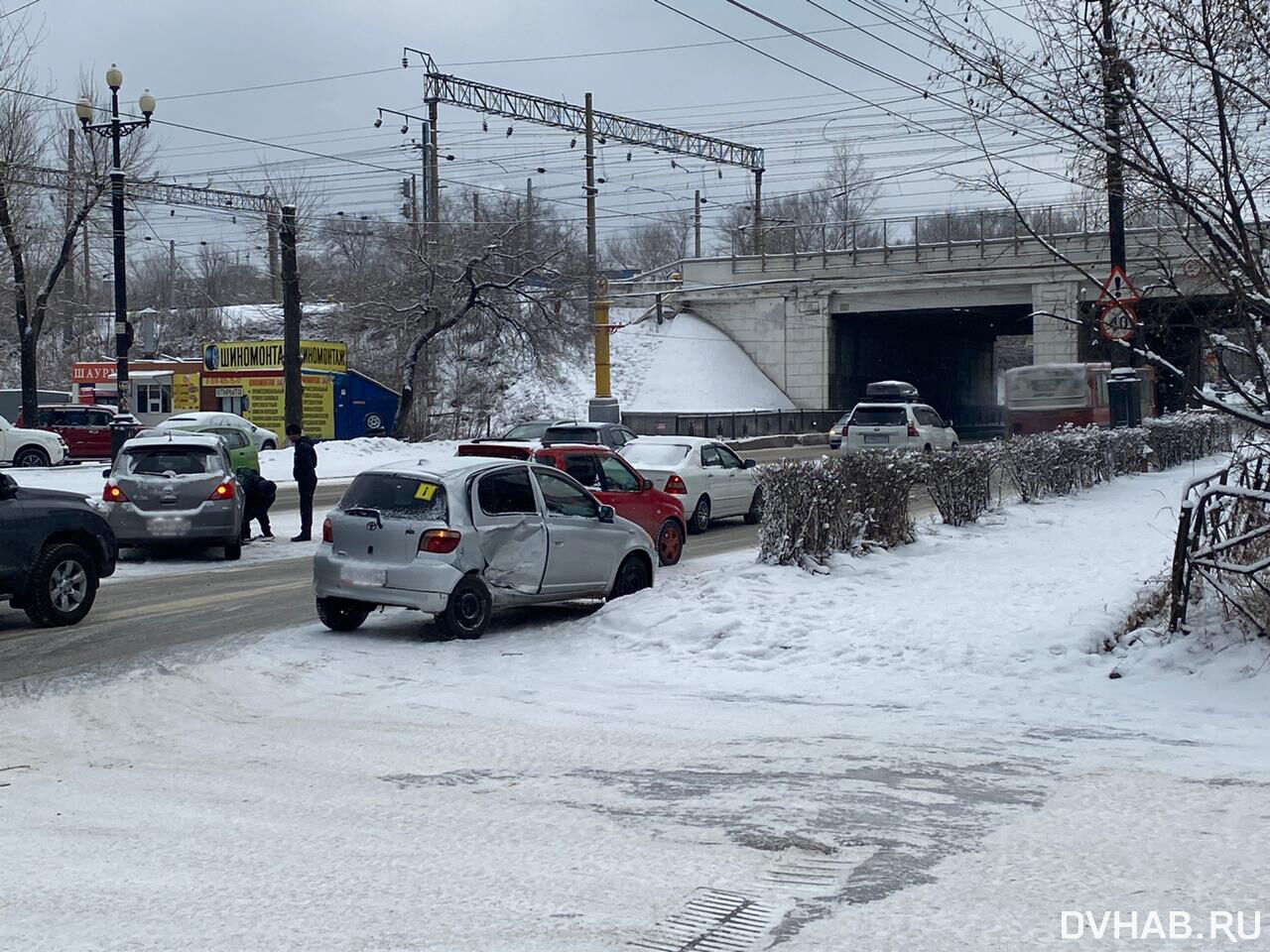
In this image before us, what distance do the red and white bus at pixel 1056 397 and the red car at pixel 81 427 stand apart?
27.5 meters

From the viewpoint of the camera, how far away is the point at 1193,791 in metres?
6.94

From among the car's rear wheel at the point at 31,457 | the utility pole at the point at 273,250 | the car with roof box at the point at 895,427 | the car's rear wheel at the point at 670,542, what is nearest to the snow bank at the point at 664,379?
the utility pole at the point at 273,250

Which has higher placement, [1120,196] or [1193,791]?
[1120,196]

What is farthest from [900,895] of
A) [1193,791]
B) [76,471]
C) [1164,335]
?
[76,471]

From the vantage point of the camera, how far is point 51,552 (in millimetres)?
12398

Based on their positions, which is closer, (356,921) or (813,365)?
(356,921)

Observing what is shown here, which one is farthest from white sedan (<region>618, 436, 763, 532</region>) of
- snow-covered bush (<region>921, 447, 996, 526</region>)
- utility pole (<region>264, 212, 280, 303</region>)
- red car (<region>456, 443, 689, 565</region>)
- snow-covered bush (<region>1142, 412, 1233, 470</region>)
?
utility pole (<region>264, 212, 280, 303</region>)

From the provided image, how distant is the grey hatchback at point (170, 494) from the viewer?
1792 cm

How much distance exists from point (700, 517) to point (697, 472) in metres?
0.75

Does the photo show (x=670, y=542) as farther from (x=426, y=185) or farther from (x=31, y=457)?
(x=426, y=185)

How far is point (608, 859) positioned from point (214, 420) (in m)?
35.8

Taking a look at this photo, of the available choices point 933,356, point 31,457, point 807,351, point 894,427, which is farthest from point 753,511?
point 933,356

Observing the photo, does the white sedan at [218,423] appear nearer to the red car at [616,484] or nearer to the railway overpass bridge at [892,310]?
the red car at [616,484]

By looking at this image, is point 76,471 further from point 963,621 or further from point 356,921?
point 356,921
